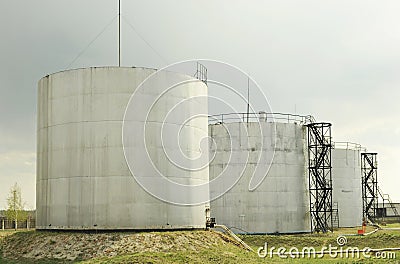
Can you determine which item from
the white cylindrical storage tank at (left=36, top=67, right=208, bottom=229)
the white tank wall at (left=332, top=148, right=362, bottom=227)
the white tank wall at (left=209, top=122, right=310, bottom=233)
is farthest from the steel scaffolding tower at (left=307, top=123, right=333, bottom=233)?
the white cylindrical storage tank at (left=36, top=67, right=208, bottom=229)

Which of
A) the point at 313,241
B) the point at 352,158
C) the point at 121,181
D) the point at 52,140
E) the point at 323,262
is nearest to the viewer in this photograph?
the point at 323,262

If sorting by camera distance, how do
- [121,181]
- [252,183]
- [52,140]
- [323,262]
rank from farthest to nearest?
[252,183], [52,140], [121,181], [323,262]

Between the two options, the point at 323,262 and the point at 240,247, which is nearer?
the point at 323,262

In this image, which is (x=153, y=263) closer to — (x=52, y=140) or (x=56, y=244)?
(x=56, y=244)

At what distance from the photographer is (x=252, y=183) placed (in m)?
46.3

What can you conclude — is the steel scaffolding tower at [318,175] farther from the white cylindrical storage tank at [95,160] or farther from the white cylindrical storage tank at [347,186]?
the white cylindrical storage tank at [95,160]

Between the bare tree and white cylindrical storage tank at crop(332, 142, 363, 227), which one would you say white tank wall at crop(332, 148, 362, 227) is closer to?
white cylindrical storage tank at crop(332, 142, 363, 227)

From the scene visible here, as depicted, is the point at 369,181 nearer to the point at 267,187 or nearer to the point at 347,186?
the point at 347,186

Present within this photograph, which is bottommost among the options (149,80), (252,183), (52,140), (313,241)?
(313,241)

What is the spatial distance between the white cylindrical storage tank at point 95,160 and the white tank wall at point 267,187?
1559 cm

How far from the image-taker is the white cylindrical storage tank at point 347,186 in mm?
59531

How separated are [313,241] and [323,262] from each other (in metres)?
12.2

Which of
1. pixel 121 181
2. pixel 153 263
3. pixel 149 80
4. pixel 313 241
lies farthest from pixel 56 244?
pixel 313 241

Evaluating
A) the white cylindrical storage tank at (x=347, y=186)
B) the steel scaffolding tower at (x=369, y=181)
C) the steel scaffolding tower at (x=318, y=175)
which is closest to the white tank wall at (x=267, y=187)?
the steel scaffolding tower at (x=318, y=175)
